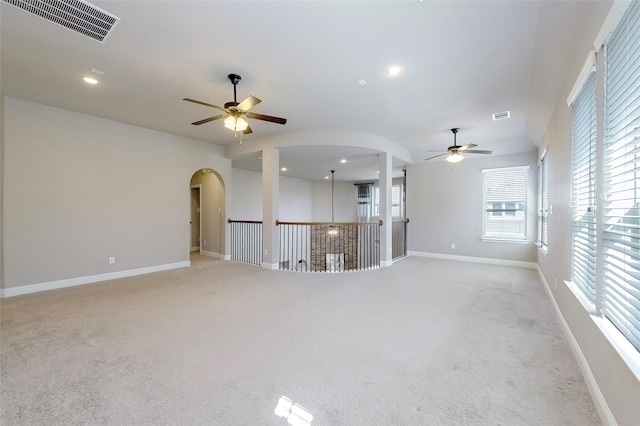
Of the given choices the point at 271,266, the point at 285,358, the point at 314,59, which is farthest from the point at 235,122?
the point at 271,266

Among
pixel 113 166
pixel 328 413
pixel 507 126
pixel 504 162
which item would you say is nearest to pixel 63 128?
pixel 113 166

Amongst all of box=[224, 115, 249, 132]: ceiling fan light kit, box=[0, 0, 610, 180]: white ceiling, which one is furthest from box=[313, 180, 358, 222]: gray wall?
box=[224, 115, 249, 132]: ceiling fan light kit

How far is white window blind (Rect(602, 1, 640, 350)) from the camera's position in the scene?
1.37 metres

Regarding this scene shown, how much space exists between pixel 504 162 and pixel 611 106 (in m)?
5.42

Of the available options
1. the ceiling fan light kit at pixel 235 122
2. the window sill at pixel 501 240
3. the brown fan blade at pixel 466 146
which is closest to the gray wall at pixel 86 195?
the ceiling fan light kit at pixel 235 122

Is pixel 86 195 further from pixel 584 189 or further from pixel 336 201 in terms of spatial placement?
pixel 336 201

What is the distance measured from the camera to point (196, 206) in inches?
328

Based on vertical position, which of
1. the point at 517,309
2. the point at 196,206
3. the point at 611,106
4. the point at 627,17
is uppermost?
the point at 627,17

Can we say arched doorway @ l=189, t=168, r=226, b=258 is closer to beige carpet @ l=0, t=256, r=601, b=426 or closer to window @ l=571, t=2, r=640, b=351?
beige carpet @ l=0, t=256, r=601, b=426

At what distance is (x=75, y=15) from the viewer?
229 cm

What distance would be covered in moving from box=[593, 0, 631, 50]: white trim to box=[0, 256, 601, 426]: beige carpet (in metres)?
2.39

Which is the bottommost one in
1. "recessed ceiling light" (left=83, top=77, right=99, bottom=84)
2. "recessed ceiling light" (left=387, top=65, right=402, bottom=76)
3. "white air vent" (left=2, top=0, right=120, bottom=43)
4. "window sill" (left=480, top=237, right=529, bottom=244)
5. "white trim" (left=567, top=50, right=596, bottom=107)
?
"window sill" (left=480, top=237, right=529, bottom=244)

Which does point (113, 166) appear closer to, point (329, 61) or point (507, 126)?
point (329, 61)

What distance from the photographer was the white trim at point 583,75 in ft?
6.37
